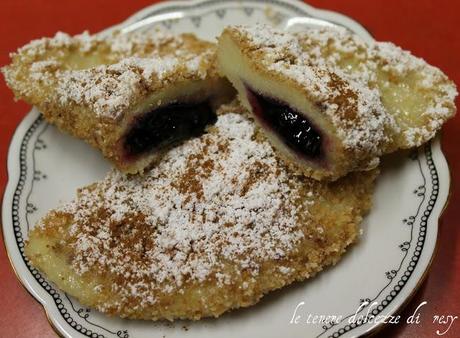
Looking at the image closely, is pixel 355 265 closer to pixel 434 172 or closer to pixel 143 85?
pixel 434 172


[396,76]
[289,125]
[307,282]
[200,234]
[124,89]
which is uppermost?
[396,76]

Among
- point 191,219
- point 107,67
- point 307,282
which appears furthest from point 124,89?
point 307,282

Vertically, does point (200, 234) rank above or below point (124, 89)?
below

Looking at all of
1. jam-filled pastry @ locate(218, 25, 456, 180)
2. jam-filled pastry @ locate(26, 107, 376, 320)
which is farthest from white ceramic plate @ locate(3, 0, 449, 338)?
jam-filled pastry @ locate(218, 25, 456, 180)

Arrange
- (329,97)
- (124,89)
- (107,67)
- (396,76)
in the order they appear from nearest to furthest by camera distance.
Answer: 1. (329,97)
2. (124,89)
3. (107,67)
4. (396,76)

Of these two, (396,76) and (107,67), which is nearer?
(107,67)

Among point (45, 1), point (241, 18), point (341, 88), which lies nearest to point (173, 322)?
point (341, 88)

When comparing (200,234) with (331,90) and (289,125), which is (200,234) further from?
(331,90)
